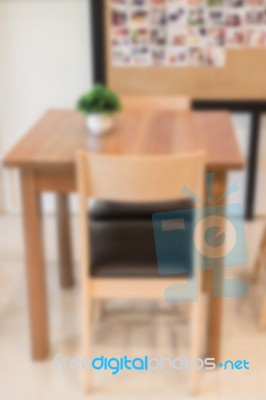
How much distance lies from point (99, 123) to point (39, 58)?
1.18m

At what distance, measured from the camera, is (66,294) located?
262 cm

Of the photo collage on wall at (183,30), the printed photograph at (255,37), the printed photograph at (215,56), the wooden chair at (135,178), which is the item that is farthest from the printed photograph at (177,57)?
the wooden chair at (135,178)

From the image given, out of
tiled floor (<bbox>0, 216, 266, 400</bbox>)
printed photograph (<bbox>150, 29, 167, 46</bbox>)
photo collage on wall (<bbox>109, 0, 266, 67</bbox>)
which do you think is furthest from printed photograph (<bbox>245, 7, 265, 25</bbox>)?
tiled floor (<bbox>0, 216, 266, 400</bbox>)

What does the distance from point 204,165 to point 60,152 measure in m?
0.53

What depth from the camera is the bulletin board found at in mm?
3023

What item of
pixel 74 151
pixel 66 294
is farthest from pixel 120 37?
pixel 66 294

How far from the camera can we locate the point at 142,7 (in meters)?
3.04

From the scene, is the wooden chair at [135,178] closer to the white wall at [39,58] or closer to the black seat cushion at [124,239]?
the black seat cushion at [124,239]

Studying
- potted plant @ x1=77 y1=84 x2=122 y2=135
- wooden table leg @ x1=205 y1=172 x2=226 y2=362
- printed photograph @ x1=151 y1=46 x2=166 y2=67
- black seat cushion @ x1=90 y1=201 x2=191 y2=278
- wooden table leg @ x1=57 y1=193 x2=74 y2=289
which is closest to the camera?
black seat cushion @ x1=90 y1=201 x2=191 y2=278

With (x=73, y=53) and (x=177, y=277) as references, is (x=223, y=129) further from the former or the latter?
(x=73, y=53)

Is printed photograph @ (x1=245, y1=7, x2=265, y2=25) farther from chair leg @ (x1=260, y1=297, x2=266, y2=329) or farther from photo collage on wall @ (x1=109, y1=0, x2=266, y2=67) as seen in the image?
chair leg @ (x1=260, y1=297, x2=266, y2=329)

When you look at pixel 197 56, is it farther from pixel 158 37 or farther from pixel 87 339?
pixel 87 339

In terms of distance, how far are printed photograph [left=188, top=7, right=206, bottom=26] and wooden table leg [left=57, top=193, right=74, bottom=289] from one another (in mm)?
1224

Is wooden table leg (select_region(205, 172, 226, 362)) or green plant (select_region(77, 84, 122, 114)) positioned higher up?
green plant (select_region(77, 84, 122, 114))
